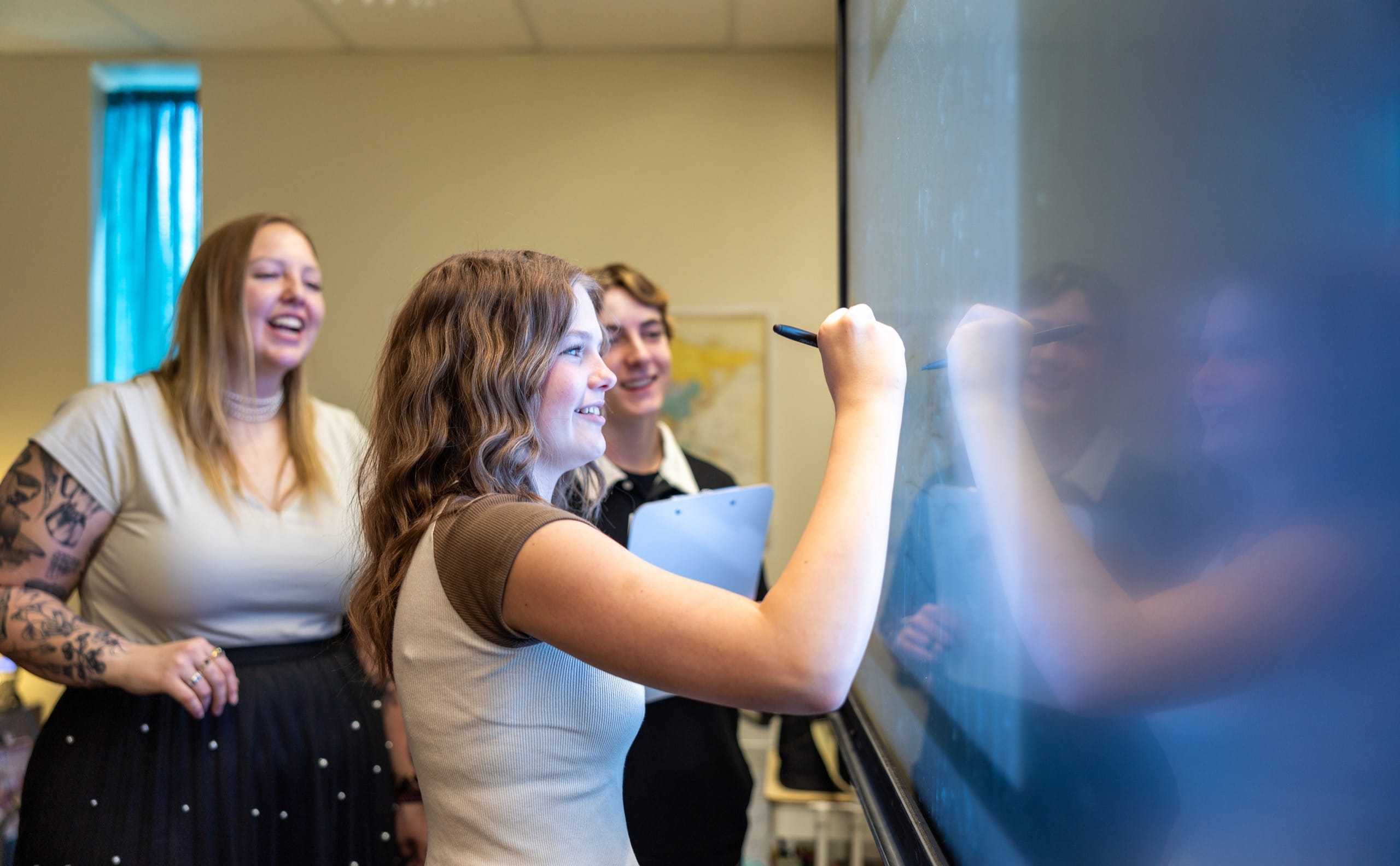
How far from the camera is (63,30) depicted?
315 cm

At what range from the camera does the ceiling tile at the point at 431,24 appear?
9.84 feet

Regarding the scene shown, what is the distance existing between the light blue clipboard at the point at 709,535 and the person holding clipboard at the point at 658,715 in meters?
0.08

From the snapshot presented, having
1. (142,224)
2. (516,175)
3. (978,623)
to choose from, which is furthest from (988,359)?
(142,224)

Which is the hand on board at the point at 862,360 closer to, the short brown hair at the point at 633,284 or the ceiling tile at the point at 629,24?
the short brown hair at the point at 633,284

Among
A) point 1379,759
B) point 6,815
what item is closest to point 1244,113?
point 1379,759

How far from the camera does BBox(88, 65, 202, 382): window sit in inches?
134

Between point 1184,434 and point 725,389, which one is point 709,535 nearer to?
point 1184,434

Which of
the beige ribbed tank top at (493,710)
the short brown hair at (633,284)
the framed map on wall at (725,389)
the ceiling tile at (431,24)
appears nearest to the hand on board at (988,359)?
the beige ribbed tank top at (493,710)

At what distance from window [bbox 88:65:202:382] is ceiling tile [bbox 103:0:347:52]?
226 mm

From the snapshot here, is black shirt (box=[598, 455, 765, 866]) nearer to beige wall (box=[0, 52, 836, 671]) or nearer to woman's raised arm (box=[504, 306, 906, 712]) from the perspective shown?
woman's raised arm (box=[504, 306, 906, 712])

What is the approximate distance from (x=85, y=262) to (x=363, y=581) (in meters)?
3.15

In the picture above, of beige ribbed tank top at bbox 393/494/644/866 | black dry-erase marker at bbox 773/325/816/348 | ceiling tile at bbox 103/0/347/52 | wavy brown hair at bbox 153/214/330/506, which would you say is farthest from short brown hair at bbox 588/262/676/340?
ceiling tile at bbox 103/0/347/52

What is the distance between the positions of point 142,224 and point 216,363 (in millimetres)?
2461

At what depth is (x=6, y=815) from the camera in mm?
2537
